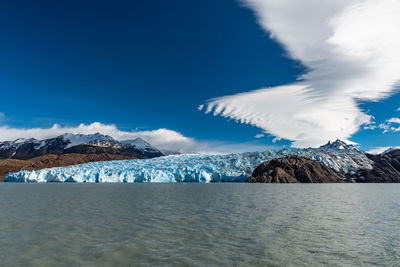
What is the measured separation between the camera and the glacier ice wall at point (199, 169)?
75.8m

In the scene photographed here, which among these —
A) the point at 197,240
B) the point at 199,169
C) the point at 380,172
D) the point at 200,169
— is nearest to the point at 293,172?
the point at 200,169

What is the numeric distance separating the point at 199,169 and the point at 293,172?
27.2 metres

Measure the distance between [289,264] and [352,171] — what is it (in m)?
86.8

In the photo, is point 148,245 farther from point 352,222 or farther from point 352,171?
point 352,171

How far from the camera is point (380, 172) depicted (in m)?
84.7

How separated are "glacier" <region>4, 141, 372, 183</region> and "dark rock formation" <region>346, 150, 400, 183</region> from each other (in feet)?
6.87

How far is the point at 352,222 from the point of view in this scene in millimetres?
15117

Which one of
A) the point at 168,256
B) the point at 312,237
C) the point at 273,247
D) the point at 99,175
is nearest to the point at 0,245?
the point at 168,256

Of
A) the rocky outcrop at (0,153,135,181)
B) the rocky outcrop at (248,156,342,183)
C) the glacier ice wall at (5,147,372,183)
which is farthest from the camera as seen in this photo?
the rocky outcrop at (0,153,135,181)

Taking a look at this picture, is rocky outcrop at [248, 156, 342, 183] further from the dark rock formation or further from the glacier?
the dark rock formation

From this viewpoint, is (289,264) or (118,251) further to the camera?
(118,251)

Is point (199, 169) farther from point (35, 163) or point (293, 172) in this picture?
point (35, 163)

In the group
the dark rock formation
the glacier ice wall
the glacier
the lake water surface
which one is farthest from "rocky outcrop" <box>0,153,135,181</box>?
the dark rock formation

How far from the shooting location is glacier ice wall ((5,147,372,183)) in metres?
75.8
